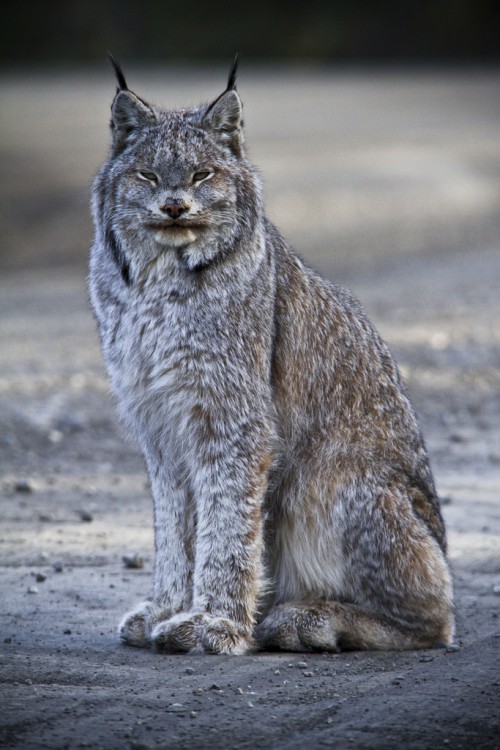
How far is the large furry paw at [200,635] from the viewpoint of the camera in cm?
584

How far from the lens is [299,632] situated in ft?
19.5

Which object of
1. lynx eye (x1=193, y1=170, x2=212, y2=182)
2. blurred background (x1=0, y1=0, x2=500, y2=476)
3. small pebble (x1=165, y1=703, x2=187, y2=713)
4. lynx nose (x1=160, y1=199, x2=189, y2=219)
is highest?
blurred background (x1=0, y1=0, x2=500, y2=476)

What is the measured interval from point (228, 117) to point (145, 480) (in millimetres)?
3790

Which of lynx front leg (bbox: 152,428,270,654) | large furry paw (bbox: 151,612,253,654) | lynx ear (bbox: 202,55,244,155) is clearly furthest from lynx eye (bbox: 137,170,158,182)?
large furry paw (bbox: 151,612,253,654)

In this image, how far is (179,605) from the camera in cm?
623

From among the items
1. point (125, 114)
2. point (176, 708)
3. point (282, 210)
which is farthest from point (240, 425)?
point (282, 210)

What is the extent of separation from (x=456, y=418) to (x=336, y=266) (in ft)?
27.7

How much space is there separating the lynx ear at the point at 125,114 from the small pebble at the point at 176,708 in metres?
2.74

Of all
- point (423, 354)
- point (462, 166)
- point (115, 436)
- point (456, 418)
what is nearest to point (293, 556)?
point (115, 436)

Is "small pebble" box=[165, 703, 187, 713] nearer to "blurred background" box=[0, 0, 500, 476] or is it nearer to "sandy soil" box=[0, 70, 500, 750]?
"sandy soil" box=[0, 70, 500, 750]

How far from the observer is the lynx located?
595 centimetres

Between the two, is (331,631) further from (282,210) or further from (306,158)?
(306,158)

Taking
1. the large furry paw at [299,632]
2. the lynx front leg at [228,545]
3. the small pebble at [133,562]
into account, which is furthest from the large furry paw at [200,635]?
the small pebble at [133,562]

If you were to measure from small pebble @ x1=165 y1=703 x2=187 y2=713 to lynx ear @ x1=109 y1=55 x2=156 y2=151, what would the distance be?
2742mm
